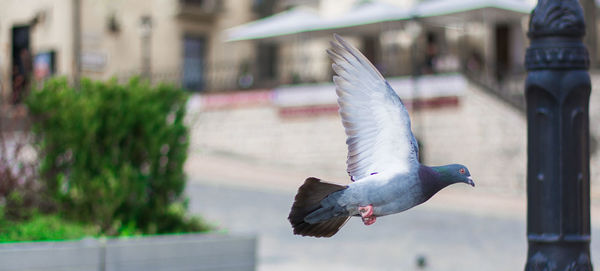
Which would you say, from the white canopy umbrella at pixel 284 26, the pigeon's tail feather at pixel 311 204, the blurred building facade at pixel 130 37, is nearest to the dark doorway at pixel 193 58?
the blurred building facade at pixel 130 37

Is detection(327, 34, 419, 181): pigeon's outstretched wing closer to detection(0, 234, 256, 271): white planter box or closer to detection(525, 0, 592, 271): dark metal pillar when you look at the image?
detection(525, 0, 592, 271): dark metal pillar

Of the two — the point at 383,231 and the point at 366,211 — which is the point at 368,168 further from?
the point at 383,231

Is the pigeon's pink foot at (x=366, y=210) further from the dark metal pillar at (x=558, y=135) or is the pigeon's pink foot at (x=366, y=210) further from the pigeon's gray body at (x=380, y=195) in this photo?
the dark metal pillar at (x=558, y=135)

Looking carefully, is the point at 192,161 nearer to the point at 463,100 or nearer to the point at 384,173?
the point at 463,100

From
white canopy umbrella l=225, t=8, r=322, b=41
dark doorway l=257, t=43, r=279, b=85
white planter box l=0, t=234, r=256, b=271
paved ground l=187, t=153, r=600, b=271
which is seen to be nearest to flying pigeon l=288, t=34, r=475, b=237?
white planter box l=0, t=234, r=256, b=271

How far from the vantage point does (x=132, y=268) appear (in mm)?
7633

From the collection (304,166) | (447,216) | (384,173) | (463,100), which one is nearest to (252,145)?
(304,166)

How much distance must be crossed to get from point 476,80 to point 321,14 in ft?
A: 47.7

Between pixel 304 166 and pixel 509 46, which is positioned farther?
pixel 509 46

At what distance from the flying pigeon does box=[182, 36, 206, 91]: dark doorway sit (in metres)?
37.4

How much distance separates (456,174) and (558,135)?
2647 mm

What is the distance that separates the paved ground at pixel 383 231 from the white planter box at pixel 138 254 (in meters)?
1.58

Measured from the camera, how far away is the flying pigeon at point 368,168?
1.58 metres

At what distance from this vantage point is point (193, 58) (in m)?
39.5
